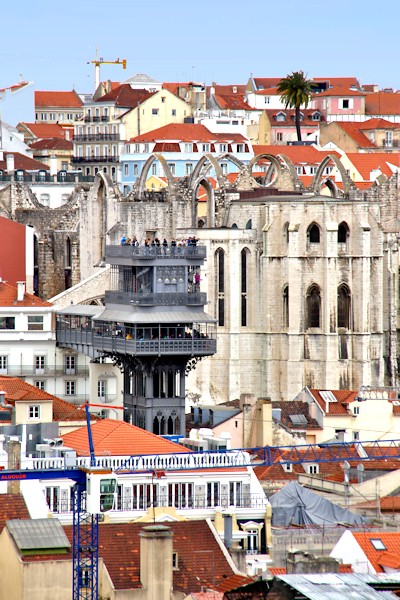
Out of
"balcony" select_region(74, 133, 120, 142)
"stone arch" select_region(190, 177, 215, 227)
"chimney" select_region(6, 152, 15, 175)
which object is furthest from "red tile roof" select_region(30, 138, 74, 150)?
"stone arch" select_region(190, 177, 215, 227)

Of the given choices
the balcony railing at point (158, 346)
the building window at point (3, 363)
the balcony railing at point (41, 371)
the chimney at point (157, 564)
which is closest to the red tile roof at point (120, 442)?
the balcony railing at point (158, 346)

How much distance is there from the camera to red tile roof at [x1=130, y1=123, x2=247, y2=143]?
174 meters

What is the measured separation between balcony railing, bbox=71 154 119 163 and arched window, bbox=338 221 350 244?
2285 inches

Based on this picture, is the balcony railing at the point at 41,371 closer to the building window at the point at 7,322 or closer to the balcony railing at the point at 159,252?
the building window at the point at 7,322

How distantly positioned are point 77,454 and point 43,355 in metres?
28.9

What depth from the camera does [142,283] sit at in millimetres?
101625

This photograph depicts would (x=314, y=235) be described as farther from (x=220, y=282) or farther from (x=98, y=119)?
(x=98, y=119)

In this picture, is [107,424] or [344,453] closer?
[107,424]

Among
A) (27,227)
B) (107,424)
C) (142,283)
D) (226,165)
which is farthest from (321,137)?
(107,424)

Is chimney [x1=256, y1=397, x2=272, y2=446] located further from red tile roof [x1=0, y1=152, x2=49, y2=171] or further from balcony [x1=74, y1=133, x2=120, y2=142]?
balcony [x1=74, y1=133, x2=120, y2=142]

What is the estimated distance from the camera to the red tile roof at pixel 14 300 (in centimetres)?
11238

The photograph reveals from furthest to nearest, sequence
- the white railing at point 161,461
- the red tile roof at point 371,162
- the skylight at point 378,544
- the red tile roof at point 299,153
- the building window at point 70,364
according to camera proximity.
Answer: the red tile roof at point 299,153 < the red tile roof at point 371,162 < the building window at point 70,364 < the white railing at point 161,461 < the skylight at point 378,544

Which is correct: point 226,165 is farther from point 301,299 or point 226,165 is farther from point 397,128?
point 301,299

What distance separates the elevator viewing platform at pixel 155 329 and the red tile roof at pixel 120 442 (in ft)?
32.2
